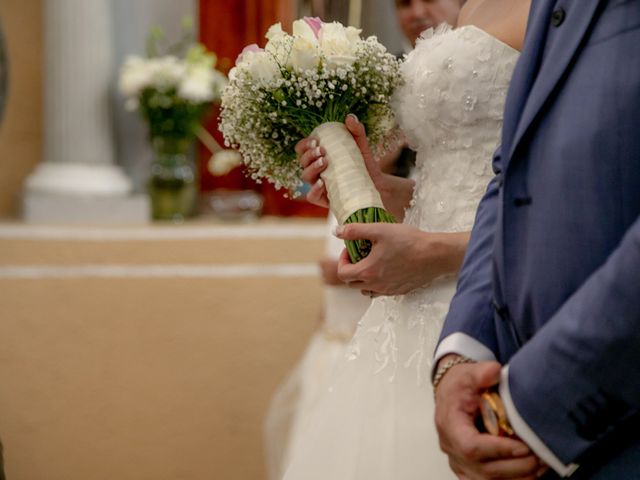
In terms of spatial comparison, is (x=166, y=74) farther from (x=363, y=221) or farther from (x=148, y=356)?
(x=363, y=221)

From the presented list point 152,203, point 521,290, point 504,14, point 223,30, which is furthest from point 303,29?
point 223,30

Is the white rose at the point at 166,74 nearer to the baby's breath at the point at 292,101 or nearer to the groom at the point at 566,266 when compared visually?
the baby's breath at the point at 292,101

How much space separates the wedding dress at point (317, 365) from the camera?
3.44 meters

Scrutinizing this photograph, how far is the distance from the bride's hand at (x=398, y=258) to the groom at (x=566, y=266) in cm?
37

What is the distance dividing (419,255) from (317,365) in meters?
2.07

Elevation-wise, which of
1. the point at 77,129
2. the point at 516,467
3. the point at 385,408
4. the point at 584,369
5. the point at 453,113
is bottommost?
the point at 77,129

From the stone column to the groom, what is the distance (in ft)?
11.4

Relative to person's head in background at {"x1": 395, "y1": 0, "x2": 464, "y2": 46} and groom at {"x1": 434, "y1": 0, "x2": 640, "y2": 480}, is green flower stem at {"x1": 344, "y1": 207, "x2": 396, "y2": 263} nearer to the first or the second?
groom at {"x1": 434, "y1": 0, "x2": 640, "y2": 480}

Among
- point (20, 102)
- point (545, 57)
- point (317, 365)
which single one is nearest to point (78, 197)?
point (20, 102)

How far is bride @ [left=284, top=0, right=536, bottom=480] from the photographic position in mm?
1572

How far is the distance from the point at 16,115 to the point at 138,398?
1.54m

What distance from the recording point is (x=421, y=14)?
2105 mm

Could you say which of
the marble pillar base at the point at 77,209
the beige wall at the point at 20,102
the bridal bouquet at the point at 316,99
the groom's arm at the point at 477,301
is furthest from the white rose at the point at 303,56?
the beige wall at the point at 20,102

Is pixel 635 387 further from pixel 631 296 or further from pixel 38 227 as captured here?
pixel 38 227
